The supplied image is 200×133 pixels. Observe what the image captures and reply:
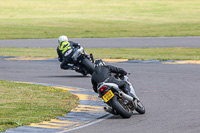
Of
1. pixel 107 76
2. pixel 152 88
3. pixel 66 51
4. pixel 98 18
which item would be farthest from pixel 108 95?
pixel 98 18

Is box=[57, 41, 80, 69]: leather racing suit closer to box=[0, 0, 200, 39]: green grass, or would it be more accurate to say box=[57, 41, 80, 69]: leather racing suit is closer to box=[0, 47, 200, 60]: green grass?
box=[0, 47, 200, 60]: green grass

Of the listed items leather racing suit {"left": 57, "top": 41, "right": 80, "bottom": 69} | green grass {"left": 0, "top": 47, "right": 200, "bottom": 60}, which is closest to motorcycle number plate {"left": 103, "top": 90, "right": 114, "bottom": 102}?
leather racing suit {"left": 57, "top": 41, "right": 80, "bottom": 69}

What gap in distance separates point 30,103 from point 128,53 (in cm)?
1564

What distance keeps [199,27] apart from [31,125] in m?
35.8

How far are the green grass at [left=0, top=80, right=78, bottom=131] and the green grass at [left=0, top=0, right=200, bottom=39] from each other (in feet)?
Answer: 80.2

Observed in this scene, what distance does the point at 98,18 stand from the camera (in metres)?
60.3

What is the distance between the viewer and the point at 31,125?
9.61m

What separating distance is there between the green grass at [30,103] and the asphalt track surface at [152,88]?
1.36 meters

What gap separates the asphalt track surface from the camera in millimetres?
9258

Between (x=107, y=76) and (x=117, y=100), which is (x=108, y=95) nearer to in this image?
(x=117, y=100)

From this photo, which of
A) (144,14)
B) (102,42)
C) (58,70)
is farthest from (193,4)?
(58,70)

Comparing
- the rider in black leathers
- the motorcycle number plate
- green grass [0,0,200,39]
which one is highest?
green grass [0,0,200,39]

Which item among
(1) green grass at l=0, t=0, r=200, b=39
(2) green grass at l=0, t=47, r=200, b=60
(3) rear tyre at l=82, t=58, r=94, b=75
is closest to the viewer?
(3) rear tyre at l=82, t=58, r=94, b=75

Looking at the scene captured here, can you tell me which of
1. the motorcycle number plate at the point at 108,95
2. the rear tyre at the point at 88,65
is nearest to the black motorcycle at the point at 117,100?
the motorcycle number plate at the point at 108,95
